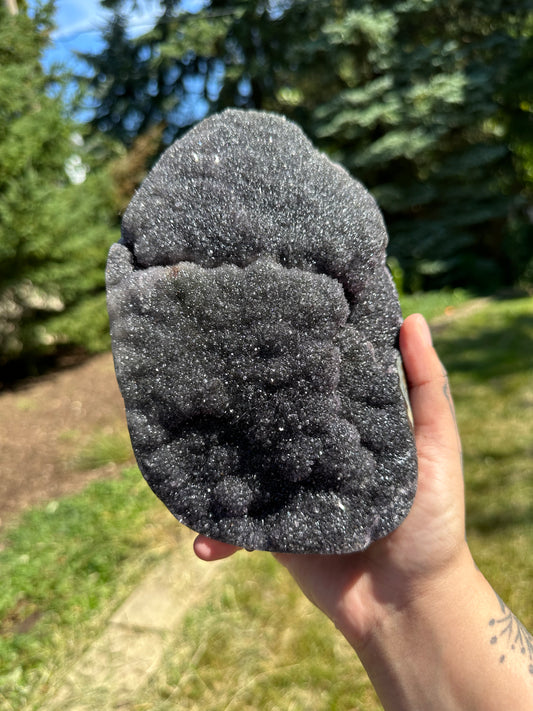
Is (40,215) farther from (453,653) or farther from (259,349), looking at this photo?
(453,653)

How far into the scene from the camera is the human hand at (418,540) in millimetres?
1475

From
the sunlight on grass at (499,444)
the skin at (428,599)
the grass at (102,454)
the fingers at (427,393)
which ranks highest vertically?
the fingers at (427,393)

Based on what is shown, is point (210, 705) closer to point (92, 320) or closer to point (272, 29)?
point (92, 320)

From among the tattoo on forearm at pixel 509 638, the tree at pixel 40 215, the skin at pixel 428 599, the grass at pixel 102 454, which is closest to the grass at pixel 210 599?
the grass at pixel 102 454

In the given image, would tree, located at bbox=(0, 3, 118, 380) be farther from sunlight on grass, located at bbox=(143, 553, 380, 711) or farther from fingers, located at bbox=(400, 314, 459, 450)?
fingers, located at bbox=(400, 314, 459, 450)

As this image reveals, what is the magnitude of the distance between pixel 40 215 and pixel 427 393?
4.98 metres

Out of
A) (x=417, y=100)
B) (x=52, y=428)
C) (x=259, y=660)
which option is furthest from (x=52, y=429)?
(x=417, y=100)

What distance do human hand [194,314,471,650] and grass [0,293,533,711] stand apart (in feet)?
3.03

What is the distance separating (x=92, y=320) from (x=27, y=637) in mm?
4384

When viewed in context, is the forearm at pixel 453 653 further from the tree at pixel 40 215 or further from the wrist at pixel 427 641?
the tree at pixel 40 215

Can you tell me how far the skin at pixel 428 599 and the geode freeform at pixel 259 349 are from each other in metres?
0.14

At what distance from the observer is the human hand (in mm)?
1475

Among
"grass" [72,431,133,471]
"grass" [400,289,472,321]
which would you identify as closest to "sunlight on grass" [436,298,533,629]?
"grass" [400,289,472,321]

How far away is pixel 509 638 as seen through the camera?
1402 mm
